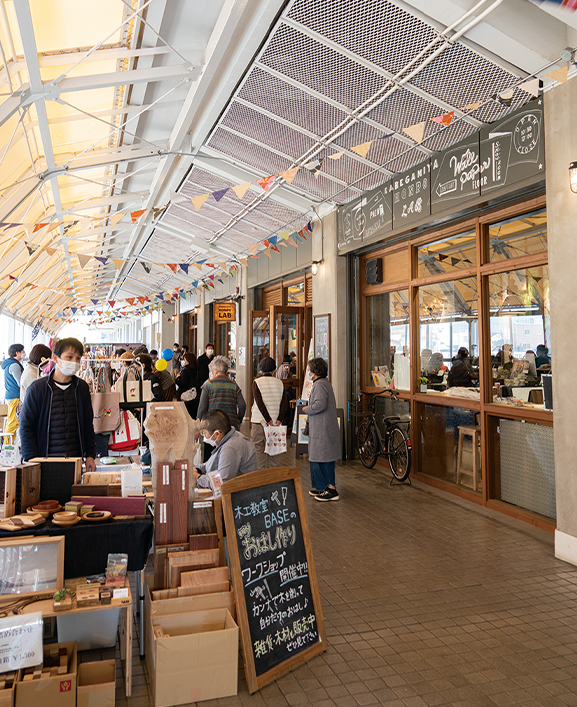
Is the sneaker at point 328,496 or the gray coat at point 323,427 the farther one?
the sneaker at point 328,496

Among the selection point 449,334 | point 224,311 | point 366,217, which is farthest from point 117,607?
point 224,311

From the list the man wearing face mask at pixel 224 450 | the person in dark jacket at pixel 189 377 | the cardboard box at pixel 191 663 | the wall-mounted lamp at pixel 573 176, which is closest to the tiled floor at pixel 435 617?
the cardboard box at pixel 191 663

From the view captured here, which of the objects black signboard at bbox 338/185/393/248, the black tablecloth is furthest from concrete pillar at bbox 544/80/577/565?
the black tablecloth

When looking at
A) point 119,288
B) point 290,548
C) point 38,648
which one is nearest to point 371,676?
point 290,548

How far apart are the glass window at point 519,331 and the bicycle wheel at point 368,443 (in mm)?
2306

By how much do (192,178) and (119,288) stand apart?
1778 cm

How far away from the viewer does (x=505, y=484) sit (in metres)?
5.67

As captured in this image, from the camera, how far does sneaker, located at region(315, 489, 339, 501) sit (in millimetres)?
6191

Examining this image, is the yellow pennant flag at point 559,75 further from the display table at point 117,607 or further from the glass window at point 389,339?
the display table at point 117,607

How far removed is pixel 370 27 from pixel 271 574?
4309mm

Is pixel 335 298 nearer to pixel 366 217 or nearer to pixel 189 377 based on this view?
pixel 366 217

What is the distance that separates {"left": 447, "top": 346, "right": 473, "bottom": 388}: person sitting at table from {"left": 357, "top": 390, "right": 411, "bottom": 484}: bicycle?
974 millimetres

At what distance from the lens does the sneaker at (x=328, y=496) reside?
20.3 feet

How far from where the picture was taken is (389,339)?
309 inches
